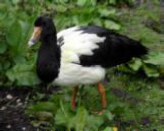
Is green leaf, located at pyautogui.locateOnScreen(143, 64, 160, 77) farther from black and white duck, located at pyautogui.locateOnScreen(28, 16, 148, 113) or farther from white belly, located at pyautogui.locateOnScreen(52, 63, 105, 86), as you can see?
white belly, located at pyautogui.locateOnScreen(52, 63, 105, 86)

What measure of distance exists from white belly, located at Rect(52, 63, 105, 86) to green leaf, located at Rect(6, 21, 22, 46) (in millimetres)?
1023

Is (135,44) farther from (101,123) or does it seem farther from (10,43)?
(10,43)

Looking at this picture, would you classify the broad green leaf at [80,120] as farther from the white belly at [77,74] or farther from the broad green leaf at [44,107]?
the broad green leaf at [44,107]

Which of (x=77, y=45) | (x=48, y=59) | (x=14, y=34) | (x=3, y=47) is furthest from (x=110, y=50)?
(x=3, y=47)

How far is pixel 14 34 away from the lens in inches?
245

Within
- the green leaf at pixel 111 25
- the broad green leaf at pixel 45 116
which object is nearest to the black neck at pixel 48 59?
the broad green leaf at pixel 45 116

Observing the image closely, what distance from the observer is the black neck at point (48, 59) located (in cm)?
541

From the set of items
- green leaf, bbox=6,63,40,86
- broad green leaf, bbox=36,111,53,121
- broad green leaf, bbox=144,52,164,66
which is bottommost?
broad green leaf, bbox=144,52,164,66

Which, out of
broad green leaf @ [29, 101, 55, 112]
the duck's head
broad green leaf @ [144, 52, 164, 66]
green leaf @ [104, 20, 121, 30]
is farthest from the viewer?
green leaf @ [104, 20, 121, 30]

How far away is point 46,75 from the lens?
5.43 metres

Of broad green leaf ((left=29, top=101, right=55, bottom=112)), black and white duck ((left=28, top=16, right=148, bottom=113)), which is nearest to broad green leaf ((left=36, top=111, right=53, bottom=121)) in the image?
broad green leaf ((left=29, top=101, right=55, bottom=112))

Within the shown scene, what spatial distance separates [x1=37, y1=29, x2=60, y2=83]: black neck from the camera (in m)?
5.41

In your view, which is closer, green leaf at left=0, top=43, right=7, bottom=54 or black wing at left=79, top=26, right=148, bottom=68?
black wing at left=79, top=26, right=148, bottom=68

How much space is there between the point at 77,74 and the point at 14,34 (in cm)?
116
